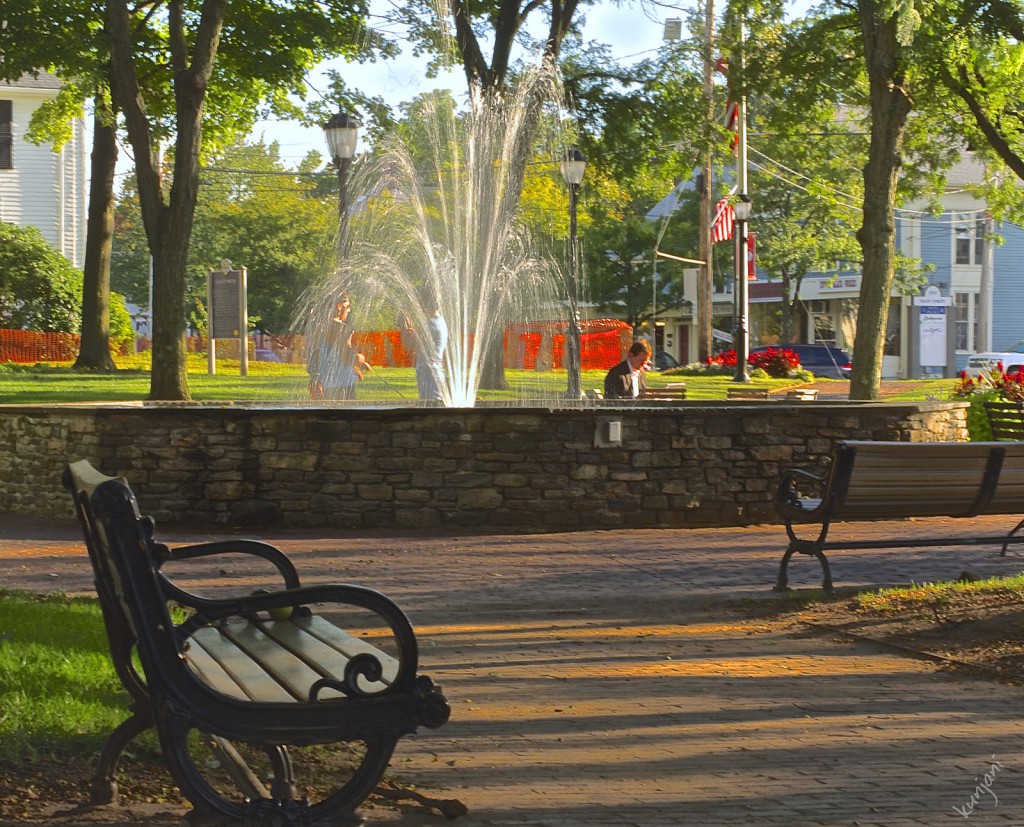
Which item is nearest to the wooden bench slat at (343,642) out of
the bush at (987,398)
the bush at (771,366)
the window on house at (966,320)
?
the bush at (987,398)

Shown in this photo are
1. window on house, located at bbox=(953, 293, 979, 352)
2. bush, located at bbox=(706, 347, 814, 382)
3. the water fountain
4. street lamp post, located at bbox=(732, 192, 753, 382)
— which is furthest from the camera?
window on house, located at bbox=(953, 293, 979, 352)

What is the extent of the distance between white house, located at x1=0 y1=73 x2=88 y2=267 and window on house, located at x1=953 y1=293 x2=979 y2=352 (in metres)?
36.2

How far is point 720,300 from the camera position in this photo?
246ft

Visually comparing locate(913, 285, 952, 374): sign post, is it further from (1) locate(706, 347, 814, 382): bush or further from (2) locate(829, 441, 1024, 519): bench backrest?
(2) locate(829, 441, 1024, 519): bench backrest

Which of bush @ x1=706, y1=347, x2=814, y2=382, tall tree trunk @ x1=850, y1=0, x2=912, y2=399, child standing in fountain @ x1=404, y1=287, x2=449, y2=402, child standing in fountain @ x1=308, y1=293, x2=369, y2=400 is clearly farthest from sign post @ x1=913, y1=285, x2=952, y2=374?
child standing in fountain @ x1=404, y1=287, x2=449, y2=402

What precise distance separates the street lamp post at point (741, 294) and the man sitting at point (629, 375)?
1585cm

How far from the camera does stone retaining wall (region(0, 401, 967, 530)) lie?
1191cm

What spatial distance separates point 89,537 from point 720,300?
2840 inches

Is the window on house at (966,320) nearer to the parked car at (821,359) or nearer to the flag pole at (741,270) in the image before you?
the parked car at (821,359)

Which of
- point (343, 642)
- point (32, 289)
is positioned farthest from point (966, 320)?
point (343, 642)

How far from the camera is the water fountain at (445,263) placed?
56.6 ft

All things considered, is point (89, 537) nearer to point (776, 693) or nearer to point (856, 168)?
point (776, 693)

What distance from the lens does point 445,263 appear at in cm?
1806

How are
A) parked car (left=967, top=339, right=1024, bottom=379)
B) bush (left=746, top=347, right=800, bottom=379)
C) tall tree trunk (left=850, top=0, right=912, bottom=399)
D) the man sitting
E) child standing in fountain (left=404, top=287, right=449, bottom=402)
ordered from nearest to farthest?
child standing in fountain (left=404, top=287, right=449, bottom=402) < the man sitting < tall tree trunk (left=850, top=0, right=912, bottom=399) < bush (left=746, top=347, right=800, bottom=379) < parked car (left=967, top=339, right=1024, bottom=379)
